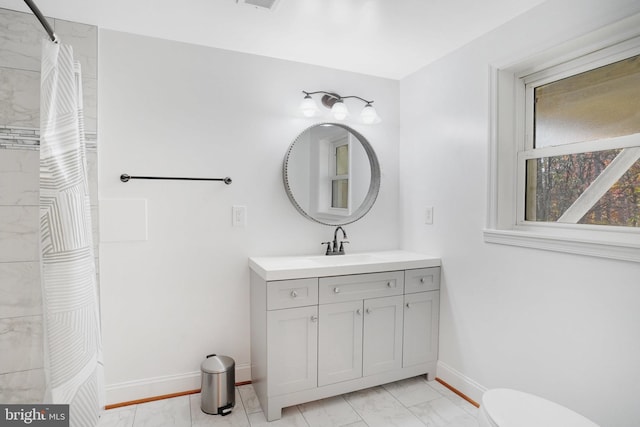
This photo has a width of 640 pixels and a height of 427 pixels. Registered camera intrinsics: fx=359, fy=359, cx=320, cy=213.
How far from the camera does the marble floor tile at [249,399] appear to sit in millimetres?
2088

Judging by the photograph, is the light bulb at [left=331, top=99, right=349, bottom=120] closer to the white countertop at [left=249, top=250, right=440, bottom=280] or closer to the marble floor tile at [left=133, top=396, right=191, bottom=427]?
the white countertop at [left=249, top=250, right=440, bottom=280]

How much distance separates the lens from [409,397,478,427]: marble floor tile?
1.95 m

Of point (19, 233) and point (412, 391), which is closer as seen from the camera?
point (19, 233)

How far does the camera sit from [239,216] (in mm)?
2342

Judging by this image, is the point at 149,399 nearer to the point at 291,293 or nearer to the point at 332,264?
the point at 291,293

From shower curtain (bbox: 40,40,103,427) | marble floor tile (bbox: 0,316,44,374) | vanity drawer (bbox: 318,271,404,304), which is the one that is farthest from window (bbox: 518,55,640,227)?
marble floor tile (bbox: 0,316,44,374)

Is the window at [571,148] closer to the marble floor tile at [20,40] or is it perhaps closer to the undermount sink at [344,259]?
the undermount sink at [344,259]

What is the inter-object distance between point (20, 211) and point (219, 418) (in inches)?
60.2

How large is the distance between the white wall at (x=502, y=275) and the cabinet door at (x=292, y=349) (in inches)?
37.1

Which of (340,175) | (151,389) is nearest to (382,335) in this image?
(340,175)

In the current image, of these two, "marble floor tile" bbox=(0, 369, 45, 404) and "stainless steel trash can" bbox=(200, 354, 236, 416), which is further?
"stainless steel trash can" bbox=(200, 354, 236, 416)

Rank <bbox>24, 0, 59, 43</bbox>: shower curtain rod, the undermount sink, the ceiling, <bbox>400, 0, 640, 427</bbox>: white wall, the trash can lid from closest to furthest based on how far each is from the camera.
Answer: <bbox>24, 0, 59, 43</bbox>: shower curtain rod < <bbox>400, 0, 640, 427</bbox>: white wall < the ceiling < the trash can lid < the undermount sink

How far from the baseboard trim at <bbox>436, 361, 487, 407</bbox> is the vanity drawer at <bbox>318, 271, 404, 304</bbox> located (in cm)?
62

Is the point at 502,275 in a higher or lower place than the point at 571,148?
lower
